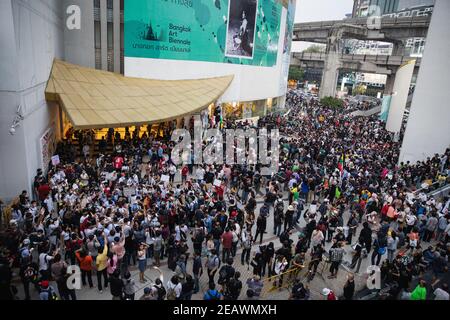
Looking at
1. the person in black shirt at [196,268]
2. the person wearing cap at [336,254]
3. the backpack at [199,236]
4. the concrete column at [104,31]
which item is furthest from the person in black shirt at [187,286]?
the concrete column at [104,31]

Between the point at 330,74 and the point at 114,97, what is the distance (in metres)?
40.2

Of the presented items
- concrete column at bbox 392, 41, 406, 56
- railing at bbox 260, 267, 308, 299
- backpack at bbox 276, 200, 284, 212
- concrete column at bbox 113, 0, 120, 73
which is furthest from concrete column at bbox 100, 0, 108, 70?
concrete column at bbox 392, 41, 406, 56

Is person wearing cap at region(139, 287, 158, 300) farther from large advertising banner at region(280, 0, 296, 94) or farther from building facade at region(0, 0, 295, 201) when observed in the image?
large advertising banner at region(280, 0, 296, 94)

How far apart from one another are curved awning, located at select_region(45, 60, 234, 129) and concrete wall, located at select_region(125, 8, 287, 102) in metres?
0.71

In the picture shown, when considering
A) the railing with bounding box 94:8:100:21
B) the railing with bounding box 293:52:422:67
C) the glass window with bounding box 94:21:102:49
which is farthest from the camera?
the railing with bounding box 293:52:422:67

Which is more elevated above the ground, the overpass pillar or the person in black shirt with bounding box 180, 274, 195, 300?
the overpass pillar

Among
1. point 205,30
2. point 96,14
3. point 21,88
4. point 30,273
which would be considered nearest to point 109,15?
point 96,14

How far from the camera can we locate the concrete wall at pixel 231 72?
20.9 meters

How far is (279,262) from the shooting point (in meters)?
8.43

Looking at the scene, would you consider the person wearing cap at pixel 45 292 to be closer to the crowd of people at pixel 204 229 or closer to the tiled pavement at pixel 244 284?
the crowd of people at pixel 204 229

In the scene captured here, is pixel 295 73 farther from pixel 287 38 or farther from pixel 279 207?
pixel 279 207

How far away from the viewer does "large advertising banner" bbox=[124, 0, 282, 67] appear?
65.0 feet

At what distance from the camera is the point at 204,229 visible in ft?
31.3
